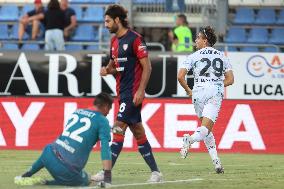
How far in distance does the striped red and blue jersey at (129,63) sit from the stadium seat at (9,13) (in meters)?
14.7

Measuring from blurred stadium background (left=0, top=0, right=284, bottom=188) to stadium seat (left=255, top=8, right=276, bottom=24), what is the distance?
29 mm

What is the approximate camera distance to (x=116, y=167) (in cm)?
1570

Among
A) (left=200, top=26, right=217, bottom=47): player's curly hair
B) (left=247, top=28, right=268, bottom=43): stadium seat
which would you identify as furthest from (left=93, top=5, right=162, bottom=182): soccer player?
(left=247, top=28, right=268, bottom=43): stadium seat

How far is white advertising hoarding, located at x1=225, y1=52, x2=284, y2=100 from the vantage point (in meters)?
22.8

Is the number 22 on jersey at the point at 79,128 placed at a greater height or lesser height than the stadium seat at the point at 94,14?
greater

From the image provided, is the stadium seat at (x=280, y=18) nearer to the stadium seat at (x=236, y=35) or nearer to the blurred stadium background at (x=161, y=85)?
the blurred stadium background at (x=161, y=85)

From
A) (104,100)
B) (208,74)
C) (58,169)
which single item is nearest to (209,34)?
(208,74)

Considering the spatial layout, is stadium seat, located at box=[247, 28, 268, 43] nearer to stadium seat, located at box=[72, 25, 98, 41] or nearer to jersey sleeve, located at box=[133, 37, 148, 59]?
stadium seat, located at box=[72, 25, 98, 41]

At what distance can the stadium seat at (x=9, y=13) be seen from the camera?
2712 cm

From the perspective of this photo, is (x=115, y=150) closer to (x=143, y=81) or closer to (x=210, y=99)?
(x=143, y=81)

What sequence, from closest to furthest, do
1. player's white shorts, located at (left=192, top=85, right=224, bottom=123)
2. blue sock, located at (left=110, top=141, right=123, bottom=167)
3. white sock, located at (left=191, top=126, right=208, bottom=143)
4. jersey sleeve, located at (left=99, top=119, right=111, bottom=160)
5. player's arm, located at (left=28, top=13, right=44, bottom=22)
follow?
jersey sleeve, located at (left=99, top=119, right=111, bottom=160), blue sock, located at (left=110, top=141, right=123, bottom=167), white sock, located at (left=191, top=126, right=208, bottom=143), player's white shorts, located at (left=192, top=85, right=224, bottom=123), player's arm, located at (left=28, top=13, right=44, bottom=22)

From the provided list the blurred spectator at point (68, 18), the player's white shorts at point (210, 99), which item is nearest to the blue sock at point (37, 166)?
the player's white shorts at point (210, 99)

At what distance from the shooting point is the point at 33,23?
24750 millimetres

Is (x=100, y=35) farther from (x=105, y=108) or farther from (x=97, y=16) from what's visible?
(x=105, y=108)
